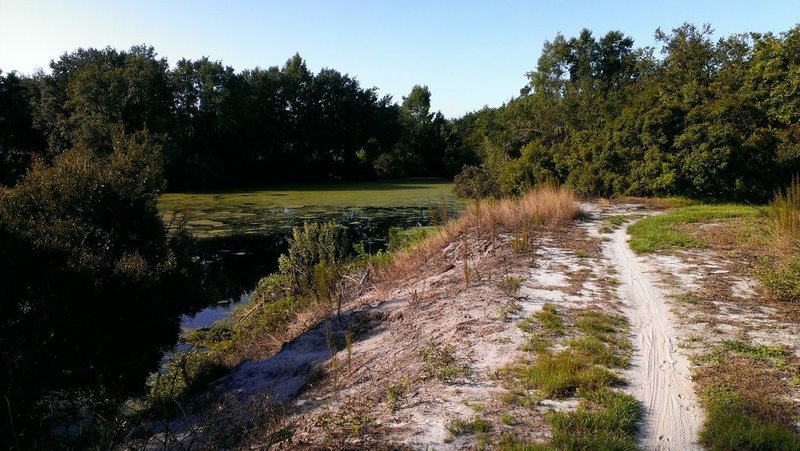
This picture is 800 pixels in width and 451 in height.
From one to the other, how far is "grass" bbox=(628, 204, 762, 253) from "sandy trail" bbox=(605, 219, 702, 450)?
9.96 ft

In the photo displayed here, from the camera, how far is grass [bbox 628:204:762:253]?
10.3 metres

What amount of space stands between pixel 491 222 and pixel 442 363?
6.98 m

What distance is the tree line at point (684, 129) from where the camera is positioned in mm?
16406

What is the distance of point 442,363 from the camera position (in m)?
5.47

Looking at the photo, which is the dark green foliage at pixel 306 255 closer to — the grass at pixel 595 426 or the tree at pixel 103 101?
the grass at pixel 595 426

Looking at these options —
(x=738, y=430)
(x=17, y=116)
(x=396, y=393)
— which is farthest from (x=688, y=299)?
(x=17, y=116)

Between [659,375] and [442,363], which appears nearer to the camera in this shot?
[659,375]

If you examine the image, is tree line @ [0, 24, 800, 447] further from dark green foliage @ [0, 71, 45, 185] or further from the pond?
the pond

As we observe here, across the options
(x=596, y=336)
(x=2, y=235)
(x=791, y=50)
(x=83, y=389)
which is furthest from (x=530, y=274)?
(x=791, y=50)

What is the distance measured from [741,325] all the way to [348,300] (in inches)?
257

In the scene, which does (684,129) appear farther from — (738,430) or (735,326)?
(738,430)

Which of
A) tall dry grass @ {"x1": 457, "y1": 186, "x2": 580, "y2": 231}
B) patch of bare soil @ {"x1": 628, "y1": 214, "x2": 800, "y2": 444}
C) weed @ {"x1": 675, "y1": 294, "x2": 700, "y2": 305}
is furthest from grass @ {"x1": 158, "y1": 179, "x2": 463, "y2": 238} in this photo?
weed @ {"x1": 675, "y1": 294, "x2": 700, "y2": 305}

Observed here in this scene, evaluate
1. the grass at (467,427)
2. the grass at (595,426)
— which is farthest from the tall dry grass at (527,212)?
the grass at (467,427)

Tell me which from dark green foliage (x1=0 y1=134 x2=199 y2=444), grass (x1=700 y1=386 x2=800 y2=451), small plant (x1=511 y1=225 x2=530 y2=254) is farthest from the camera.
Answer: small plant (x1=511 y1=225 x2=530 y2=254)
